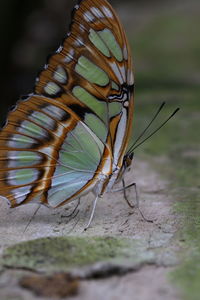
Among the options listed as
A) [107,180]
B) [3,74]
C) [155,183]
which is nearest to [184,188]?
[155,183]

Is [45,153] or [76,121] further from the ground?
[76,121]

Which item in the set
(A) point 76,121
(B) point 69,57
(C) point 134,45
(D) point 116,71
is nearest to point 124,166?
(A) point 76,121

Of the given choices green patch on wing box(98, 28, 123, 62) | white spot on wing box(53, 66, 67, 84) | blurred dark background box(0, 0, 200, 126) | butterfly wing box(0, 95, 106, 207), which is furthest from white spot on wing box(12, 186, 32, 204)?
blurred dark background box(0, 0, 200, 126)

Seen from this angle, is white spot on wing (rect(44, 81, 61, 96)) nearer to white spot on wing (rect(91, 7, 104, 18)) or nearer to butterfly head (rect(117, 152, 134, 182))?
white spot on wing (rect(91, 7, 104, 18))

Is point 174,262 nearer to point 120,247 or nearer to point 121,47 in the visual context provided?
point 120,247

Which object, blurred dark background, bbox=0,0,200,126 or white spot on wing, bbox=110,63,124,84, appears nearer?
white spot on wing, bbox=110,63,124,84

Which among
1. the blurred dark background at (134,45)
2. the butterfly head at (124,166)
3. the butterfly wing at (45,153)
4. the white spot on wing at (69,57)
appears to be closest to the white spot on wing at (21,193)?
the butterfly wing at (45,153)

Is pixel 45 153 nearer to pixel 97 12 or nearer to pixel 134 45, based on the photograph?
pixel 97 12
